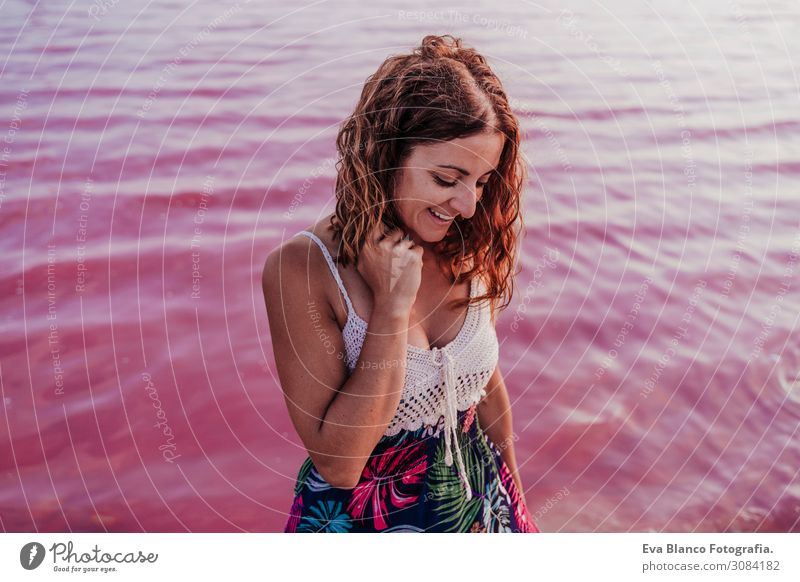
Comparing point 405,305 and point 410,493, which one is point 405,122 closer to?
point 405,305

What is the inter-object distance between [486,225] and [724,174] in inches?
28.8

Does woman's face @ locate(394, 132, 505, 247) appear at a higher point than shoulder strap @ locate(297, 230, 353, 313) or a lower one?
higher

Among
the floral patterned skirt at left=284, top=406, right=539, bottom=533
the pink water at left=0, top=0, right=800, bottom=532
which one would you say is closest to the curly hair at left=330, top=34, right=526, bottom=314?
the floral patterned skirt at left=284, top=406, right=539, bottom=533

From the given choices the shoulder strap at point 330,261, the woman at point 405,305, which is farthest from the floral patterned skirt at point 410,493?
the shoulder strap at point 330,261

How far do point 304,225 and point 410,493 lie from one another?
714 millimetres

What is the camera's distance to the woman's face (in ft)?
2.60

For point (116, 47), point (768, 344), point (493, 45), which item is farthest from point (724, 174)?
point (116, 47)
